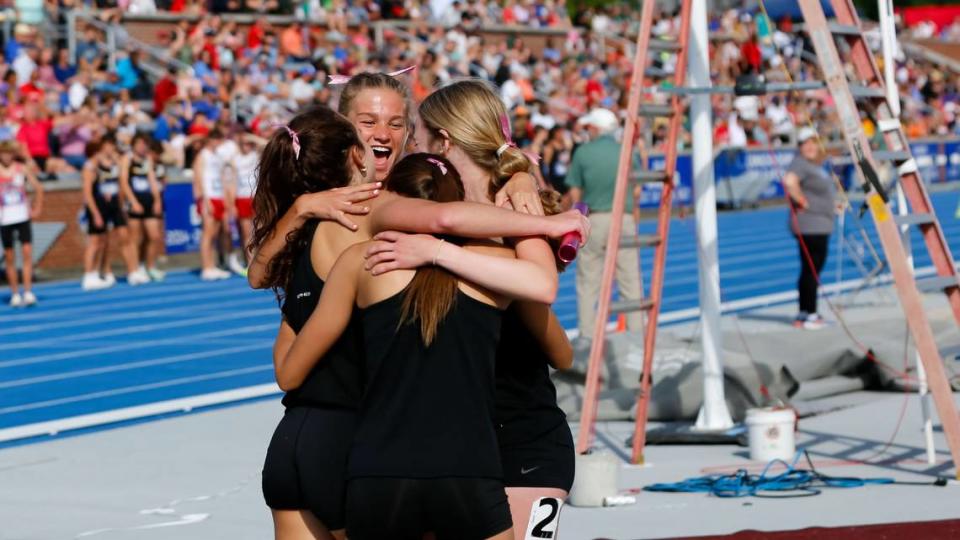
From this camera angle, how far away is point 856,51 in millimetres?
8008

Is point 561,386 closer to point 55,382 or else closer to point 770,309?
point 55,382

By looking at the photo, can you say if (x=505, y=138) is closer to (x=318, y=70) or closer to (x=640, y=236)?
(x=640, y=236)

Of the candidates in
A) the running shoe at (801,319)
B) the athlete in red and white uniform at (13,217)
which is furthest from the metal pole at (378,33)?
the running shoe at (801,319)

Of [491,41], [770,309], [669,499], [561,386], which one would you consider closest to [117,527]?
[669,499]

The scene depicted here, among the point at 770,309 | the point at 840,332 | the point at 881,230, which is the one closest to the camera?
the point at 881,230

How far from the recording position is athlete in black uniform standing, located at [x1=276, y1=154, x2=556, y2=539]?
334 cm

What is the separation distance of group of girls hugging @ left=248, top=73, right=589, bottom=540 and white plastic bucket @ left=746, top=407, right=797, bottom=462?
475 cm

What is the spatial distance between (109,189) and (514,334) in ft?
55.6

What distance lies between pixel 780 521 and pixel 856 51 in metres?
2.51

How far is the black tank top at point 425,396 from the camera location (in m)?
3.34

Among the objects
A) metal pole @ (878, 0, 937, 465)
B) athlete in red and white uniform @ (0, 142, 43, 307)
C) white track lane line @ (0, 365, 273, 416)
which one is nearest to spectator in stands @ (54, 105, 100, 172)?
athlete in red and white uniform @ (0, 142, 43, 307)

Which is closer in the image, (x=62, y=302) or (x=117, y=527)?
(x=117, y=527)

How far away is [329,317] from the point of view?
3492 millimetres

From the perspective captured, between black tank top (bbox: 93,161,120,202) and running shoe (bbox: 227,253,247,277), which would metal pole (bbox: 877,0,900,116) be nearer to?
black tank top (bbox: 93,161,120,202)
